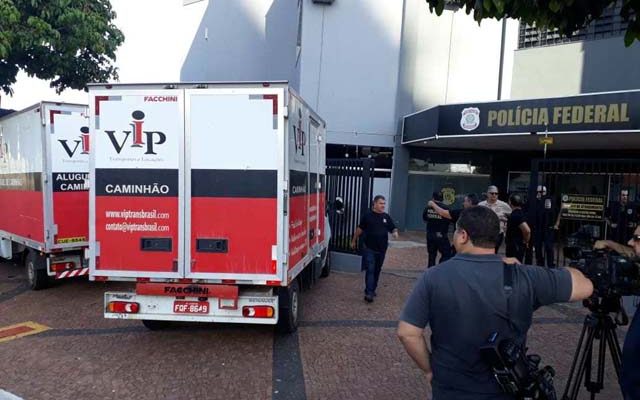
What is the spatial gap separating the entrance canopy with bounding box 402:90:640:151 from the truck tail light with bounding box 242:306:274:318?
9568 millimetres

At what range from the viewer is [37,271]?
26.1 feet

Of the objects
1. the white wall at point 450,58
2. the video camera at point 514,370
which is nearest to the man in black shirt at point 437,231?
the video camera at point 514,370

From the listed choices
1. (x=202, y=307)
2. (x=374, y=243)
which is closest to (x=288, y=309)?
(x=202, y=307)

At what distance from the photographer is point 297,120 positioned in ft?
18.5

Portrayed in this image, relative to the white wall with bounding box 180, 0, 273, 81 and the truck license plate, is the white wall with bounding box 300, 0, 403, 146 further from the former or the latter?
the truck license plate

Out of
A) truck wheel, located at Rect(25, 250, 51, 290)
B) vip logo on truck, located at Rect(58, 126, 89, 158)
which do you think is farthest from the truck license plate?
truck wheel, located at Rect(25, 250, 51, 290)

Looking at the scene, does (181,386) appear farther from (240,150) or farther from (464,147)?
(464,147)

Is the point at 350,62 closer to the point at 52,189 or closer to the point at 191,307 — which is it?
the point at 52,189

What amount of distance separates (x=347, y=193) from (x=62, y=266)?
535cm

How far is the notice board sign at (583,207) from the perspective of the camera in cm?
817

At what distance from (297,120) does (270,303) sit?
204 cm

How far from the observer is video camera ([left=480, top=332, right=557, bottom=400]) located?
213cm

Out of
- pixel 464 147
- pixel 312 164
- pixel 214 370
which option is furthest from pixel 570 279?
pixel 464 147

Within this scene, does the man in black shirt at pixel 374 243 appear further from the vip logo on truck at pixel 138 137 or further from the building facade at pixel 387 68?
the building facade at pixel 387 68
